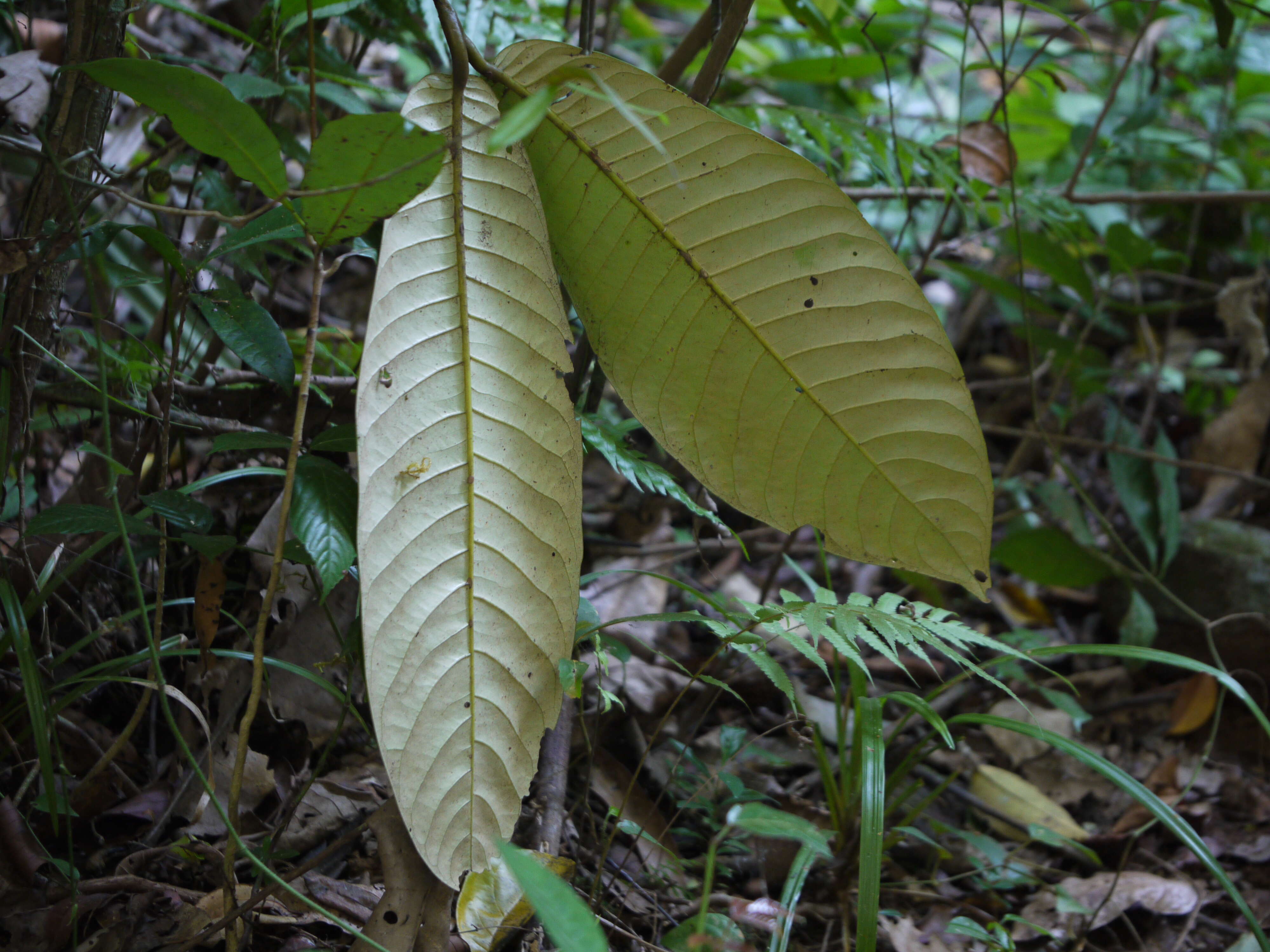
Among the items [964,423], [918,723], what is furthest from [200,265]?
[918,723]

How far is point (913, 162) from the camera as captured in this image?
4.94 feet

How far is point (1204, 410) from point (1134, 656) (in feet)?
5.74

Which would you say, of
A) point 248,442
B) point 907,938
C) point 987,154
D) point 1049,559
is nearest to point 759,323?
point 248,442

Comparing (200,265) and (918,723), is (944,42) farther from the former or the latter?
(200,265)

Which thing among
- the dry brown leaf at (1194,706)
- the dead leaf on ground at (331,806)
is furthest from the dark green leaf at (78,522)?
the dry brown leaf at (1194,706)

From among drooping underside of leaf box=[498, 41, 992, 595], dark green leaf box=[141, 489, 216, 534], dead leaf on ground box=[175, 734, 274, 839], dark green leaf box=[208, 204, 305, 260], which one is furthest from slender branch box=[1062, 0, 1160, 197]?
dead leaf on ground box=[175, 734, 274, 839]

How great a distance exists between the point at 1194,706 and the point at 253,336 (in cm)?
196

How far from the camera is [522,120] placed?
48 centimetres

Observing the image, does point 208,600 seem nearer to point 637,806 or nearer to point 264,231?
point 264,231

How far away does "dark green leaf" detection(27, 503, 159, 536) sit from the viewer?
92 centimetres

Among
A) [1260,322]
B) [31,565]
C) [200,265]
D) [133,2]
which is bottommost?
[31,565]

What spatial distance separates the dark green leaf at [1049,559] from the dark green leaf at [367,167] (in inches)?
69.7

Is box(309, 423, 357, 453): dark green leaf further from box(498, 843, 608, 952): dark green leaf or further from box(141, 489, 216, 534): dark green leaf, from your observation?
box(498, 843, 608, 952): dark green leaf

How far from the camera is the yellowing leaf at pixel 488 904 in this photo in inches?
29.4
